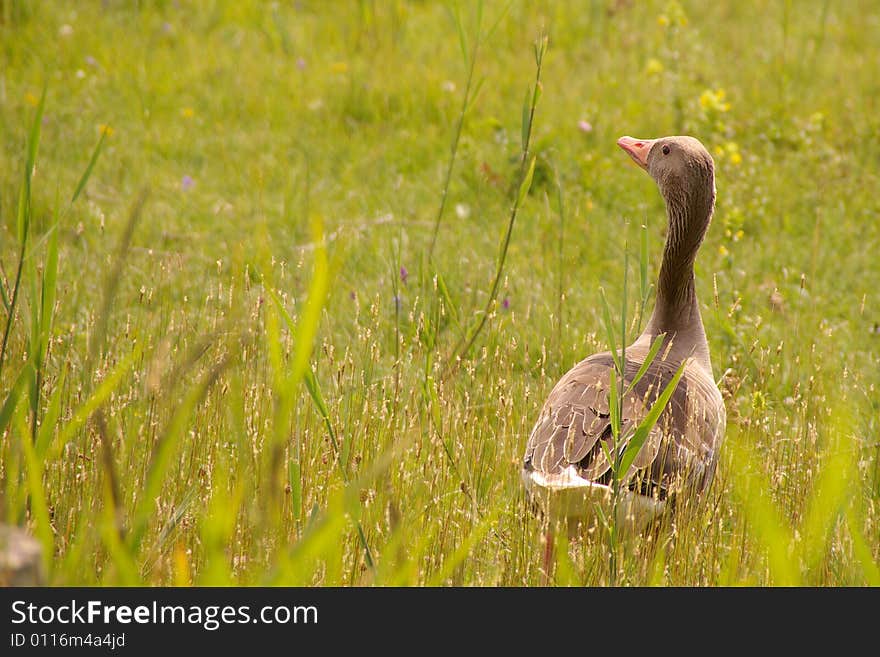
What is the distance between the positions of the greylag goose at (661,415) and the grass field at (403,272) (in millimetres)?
139

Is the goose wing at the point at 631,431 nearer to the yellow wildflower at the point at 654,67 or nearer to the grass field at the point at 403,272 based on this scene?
the grass field at the point at 403,272

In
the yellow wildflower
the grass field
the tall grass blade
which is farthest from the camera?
the yellow wildflower

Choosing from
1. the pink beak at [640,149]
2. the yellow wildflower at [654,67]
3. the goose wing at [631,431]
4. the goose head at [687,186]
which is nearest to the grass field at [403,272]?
the yellow wildflower at [654,67]

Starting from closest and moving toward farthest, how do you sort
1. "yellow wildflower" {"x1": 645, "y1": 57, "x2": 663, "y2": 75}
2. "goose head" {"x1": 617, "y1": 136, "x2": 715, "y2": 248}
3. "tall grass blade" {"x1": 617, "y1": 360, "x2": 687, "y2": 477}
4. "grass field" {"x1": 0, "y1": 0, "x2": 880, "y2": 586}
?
"tall grass blade" {"x1": 617, "y1": 360, "x2": 687, "y2": 477} → "grass field" {"x1": 0, "y1": 0, "x2": 880, "y2": 586} → "goose head" {"x1": 617, "y1": 136, "x2": 715, "y2": 248} → "yellow wildflower" {"x1": 645, "y1": 57, "x2": 663, "y2": 75}

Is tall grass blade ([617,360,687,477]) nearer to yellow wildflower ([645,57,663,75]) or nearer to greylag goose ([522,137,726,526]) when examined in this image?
greylag goose ([522,137,726,526])

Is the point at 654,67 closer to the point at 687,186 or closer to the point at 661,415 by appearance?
the point at 687,186

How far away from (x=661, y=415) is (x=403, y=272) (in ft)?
6.74

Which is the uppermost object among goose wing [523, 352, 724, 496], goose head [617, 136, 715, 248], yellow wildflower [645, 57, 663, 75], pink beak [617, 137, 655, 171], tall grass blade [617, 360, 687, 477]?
yellow wildflower [645, 57, 663, 75]

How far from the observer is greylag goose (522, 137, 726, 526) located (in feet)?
8.94

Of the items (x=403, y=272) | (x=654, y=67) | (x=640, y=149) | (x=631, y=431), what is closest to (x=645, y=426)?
(x=631, y=431)

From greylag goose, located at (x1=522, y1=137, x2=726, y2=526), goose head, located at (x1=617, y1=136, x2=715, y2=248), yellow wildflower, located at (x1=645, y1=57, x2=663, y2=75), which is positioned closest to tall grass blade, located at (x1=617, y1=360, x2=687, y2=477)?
greylag goose, located at (x1=522, y1=137, x2=726, y2=526)

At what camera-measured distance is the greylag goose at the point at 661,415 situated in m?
2.72

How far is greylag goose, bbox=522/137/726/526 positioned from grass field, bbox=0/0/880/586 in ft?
0.46

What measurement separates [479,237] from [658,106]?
1.87 metres
